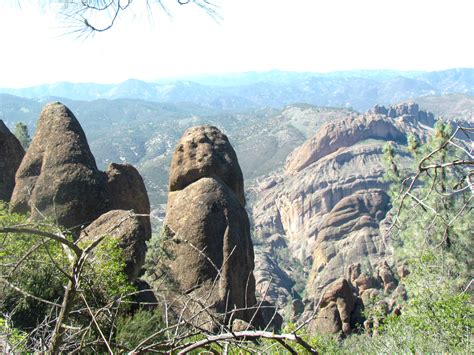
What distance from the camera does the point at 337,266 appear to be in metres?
70.6

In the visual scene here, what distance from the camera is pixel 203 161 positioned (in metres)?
19.0

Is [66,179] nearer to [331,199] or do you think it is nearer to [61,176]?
[61,176]

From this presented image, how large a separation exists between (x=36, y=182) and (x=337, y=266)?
59.2 metres

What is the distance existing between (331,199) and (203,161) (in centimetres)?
9423

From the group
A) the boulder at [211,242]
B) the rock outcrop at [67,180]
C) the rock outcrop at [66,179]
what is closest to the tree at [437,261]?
the boulder at [211,242]

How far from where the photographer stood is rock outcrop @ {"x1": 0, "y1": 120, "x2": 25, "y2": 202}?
21031mm

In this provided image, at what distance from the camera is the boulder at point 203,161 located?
19.0 meters

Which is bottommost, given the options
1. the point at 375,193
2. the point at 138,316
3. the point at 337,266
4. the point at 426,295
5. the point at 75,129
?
the point at 337,266

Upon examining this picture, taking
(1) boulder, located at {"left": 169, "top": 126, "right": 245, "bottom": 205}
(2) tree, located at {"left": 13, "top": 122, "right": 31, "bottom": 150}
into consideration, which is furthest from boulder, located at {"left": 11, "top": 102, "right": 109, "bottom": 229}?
(2) tree, located at {"left": 13, "top": 122, "right": 31, "bottom": 150}

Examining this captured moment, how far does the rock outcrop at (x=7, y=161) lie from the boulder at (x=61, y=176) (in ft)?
7.75

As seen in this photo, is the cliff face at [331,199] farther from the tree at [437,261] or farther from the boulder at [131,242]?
the boulder at [131,242]

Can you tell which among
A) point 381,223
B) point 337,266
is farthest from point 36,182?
point 381,223

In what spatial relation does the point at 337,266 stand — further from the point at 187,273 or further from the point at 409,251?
the point at 187,273

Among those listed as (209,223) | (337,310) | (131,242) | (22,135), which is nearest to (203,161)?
Answer: (209,223)
